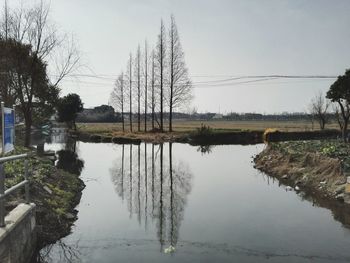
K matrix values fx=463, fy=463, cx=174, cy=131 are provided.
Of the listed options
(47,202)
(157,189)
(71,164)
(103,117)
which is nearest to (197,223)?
(47,202)

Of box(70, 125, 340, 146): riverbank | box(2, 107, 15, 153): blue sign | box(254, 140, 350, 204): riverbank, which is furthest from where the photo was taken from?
box(70, 125, 340, 146): riverbank

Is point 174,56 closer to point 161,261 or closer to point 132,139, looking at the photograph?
point 132,139

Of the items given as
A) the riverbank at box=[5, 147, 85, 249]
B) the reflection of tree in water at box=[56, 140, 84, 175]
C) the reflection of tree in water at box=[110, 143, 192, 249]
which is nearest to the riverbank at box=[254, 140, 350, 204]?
the reflection of tree in water at box=[110, 143, 192, 249]

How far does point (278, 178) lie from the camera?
72.5 ft

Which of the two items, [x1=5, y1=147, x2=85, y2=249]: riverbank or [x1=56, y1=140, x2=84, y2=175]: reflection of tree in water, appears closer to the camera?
[x1=5, y1=147, x2=85, y2=249]: riverbank

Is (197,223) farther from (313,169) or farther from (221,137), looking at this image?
(221,137)

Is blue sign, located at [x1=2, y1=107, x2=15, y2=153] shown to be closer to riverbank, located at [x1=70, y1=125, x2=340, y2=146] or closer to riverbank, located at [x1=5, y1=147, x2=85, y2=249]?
riverbank, located at [x1=5, y1=147, x2=85, y2=249]

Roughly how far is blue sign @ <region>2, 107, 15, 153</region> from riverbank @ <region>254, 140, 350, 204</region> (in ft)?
36.1

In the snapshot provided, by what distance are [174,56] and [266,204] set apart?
153 feet

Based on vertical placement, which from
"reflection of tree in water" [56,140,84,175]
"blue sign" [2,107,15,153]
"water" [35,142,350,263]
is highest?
"blue sign" [2,107,15,153]

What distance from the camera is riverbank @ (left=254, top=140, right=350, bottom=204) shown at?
1666 cm

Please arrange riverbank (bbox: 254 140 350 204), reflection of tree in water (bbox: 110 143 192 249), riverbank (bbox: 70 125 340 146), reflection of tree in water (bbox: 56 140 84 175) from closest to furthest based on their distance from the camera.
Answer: reflection of tree in water (bbox: 110 143 192 249)
riverbank (bbox: 254 140 350 204)
reflection of tree in water (bbox: 56 140 84 175)
riverbank (bbox: 70 125 340 146)

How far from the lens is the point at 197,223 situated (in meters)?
12.9

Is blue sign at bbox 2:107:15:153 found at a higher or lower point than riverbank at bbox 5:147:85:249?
higher
